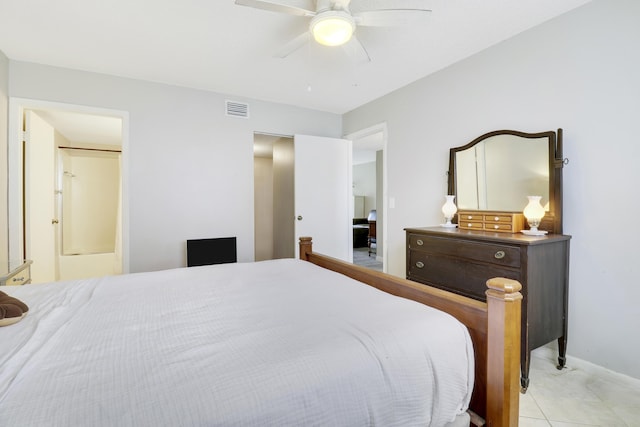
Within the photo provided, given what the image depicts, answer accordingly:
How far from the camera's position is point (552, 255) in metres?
1.93

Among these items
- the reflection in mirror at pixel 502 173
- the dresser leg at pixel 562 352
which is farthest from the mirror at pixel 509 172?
the dresser leg at pixel 562 352

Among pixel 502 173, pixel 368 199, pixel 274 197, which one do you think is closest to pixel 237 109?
pixel 274 197

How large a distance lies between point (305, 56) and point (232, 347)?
2.51 meters

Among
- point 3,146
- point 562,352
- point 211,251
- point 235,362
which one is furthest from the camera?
point 211,251

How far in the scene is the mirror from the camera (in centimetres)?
208

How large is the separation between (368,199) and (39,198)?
6.80 m

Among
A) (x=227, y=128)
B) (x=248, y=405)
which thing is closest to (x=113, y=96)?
(x=227, y=128)

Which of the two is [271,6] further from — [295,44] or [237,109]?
[237,109]

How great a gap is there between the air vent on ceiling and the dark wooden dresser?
8.41 ft

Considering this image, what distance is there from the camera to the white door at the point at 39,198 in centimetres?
291

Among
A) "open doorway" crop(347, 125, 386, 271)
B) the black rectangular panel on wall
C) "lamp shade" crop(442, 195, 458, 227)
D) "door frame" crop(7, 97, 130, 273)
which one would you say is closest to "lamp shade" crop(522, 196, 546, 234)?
"lamp shade" crop(442, 195, 458, 227)

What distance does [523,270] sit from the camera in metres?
1.76

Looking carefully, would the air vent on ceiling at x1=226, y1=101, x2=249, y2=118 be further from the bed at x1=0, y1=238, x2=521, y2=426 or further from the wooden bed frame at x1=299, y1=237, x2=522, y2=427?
the wooden bed frame at x1=299, y1=237, x2=522, y2=427

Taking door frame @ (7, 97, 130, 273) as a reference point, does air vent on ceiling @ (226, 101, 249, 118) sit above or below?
above
